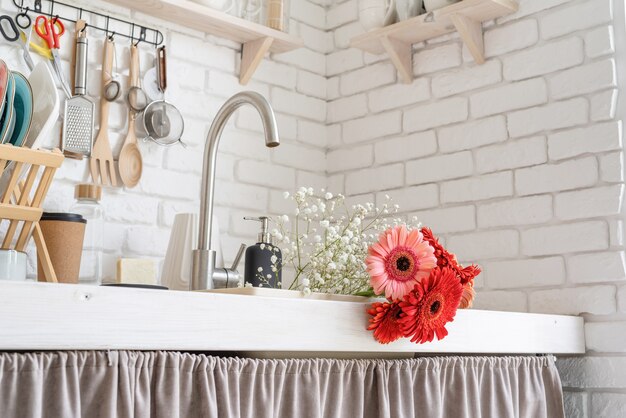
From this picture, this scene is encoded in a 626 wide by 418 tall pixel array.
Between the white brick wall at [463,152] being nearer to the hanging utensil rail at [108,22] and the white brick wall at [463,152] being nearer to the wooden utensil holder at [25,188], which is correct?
the hanging utensil rail at [108,22]

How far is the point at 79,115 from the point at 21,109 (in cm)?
45

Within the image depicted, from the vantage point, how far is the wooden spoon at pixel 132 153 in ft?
7.06

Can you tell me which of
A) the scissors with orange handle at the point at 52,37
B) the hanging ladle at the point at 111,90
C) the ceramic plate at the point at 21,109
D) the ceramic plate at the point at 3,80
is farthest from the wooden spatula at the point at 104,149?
the ceramic plate at the point at 3,80

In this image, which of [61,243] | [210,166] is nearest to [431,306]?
[210,166]

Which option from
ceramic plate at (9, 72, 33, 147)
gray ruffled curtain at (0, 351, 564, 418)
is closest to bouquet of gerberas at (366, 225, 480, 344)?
gray ruffled curtain at (0, 351, 564, 418)

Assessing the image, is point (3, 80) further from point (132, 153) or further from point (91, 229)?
point (132, 153)

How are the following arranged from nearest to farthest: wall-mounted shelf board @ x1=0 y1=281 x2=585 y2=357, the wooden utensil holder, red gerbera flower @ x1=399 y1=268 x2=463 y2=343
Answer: wall-mounted shelf board @ x1=0 y1=281 x2=585 y2=357 < the wooden utensil holder < red gerbera flower @ x1=399 y1=268 x2=463 y2=343

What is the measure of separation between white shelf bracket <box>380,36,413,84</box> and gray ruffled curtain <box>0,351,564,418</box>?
3.13ft

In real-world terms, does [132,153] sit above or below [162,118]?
below

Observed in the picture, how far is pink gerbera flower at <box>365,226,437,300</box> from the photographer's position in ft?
5.15

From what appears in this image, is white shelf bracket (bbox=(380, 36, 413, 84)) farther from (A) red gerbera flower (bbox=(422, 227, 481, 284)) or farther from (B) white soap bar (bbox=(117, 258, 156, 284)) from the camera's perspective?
(B) white soap bar (bbox=(117, 258, 156, 284))

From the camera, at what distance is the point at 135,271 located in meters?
1.86

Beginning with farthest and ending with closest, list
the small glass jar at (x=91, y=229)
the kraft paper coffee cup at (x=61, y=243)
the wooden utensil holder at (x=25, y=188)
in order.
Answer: the small glass jar at (x=91, y=229), the kraft paper coffee cup at (x=61, y=243), the wooden utensil holder at (x=25, y=188)

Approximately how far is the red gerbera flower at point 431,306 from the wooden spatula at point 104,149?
93 cm
